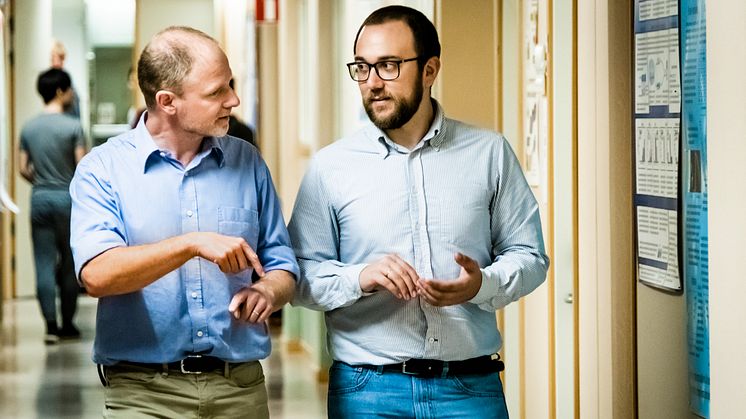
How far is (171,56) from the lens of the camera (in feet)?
9.25

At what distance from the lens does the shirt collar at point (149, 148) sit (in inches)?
112

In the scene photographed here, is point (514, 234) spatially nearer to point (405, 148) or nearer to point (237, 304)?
point (405, 148)

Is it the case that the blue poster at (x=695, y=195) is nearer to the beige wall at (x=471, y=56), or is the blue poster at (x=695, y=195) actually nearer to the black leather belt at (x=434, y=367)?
the black leather belt at (x=434, y=367)

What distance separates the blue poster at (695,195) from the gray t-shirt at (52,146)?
288 inches

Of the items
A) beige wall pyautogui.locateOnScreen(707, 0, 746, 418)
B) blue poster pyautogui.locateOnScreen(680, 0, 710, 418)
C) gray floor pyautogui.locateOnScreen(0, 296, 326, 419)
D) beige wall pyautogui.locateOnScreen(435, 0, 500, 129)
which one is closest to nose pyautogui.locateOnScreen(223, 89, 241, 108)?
beige wall pyautogui.locateOnScreen(707, 0, 746, 418)

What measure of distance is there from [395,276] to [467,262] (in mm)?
159

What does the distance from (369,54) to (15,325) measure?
9.04 m

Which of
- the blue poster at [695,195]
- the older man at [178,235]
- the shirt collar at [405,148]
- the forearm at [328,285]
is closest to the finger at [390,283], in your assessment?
the forearm at [328,285]

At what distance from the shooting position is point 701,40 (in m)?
3.24

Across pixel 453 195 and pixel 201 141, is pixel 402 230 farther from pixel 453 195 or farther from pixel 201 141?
pixel 201 141

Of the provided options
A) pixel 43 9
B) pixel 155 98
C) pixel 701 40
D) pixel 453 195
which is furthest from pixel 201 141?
pixel 43 9

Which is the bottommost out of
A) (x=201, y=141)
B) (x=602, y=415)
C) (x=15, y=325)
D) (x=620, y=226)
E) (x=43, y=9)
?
(x=15, y=325)

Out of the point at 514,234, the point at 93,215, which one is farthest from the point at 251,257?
the point at 514,234

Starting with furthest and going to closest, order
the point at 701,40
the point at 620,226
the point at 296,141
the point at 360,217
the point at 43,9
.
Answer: the point at 43,9 → the point at 296,141 → the point at 620,226 → the point at 701,40 → the point at 360,217
